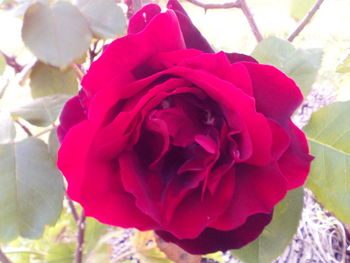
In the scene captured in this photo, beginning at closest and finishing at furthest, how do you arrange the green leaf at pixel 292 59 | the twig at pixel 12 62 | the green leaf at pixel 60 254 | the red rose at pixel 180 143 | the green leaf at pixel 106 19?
1. the red rose at pixel 180 143
2. the green leaf at pixel 292 59
3. the green leaf at pixel 106 19
4. the twig at pixel 12 62
5. the green leaf at pixel 60 254

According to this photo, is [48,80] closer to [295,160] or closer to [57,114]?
[57,114]

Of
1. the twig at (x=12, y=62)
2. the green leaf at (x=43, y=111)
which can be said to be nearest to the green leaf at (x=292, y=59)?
the green leaf at (x=43, y=111)

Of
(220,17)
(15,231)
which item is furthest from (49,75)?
(220,17)

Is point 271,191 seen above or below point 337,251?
above

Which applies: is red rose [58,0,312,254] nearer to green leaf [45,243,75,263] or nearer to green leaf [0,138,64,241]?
green leaf [0,138,64,241]

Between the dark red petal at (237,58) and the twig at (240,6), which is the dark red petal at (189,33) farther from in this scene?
the twig at (240,6)

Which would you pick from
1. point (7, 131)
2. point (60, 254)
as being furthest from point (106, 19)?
point (60, 254)

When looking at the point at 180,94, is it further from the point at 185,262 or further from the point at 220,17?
A: the point at 220,17
